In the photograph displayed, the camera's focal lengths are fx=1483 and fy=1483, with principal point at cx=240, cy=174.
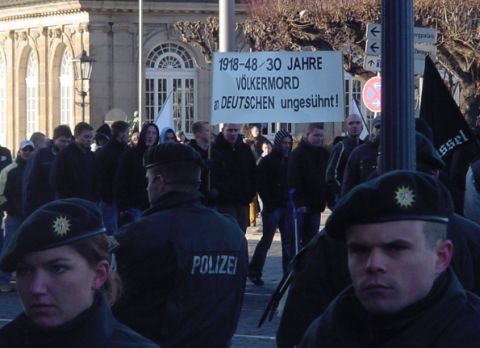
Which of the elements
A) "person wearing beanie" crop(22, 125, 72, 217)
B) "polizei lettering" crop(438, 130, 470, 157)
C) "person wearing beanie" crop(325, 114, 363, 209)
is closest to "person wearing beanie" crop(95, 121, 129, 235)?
"person wearing beanie" crop(22, 125, 72, 217)

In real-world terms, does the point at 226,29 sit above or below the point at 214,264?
above

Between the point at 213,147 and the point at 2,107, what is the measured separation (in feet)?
156

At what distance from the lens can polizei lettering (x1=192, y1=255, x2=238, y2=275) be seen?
230 inches

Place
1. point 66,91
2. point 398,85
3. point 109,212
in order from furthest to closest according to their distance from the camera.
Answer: point 66,91, point 109,212, point 398,85

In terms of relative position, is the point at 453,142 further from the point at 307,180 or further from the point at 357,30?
the point at 357,30

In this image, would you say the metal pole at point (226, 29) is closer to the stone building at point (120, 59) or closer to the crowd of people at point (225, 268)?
the crowd of people at point (225, 268)

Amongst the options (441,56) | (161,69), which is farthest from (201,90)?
(441,56)

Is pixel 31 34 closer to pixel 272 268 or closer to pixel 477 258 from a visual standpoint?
pixel 272 268

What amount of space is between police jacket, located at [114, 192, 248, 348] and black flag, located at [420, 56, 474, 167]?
6.97 ft

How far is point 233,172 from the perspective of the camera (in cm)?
1483

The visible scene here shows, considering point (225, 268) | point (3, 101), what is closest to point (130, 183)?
point (225, 268)

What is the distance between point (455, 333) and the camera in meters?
3.20

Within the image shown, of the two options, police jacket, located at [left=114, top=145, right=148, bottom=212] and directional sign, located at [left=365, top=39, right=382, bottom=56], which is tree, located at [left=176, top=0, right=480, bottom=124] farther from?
police jacket, located at [left=114, top=145, right=148, bottom=212]

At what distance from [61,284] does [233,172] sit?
11.2 meters
